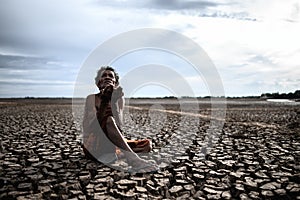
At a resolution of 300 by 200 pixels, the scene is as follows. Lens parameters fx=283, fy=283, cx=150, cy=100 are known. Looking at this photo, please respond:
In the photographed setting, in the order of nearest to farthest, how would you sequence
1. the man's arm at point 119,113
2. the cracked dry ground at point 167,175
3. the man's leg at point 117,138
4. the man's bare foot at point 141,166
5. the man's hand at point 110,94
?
the cracked dry ground at point 167,175
the man's bare foot at point 141,166
the man's leg at point 117,138
the man's hand at point 110,94
the man's arm at point 119,113

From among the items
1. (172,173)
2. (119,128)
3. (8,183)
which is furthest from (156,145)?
(8,183)

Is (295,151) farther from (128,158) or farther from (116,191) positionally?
(116,191)

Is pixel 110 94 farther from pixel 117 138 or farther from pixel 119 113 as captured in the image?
pixel 117 138

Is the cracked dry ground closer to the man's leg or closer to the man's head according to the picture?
the man's leg

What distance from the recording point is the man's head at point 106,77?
164 inches

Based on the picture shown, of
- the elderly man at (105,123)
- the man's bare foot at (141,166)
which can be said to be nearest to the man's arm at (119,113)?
the elderly man at (105,123)

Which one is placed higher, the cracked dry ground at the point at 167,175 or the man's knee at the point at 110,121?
the man's knee at the point at 110,121

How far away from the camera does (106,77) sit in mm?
4164

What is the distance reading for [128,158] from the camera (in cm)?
396

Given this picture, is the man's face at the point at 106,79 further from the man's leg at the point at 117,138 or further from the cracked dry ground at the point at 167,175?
the cracked dry ground at the point at 167,175

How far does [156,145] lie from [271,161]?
7.32 feet

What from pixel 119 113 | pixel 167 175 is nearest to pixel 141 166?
pixel 167 175

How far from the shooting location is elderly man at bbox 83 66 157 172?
403 cm

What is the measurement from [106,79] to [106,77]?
0.03 metres
